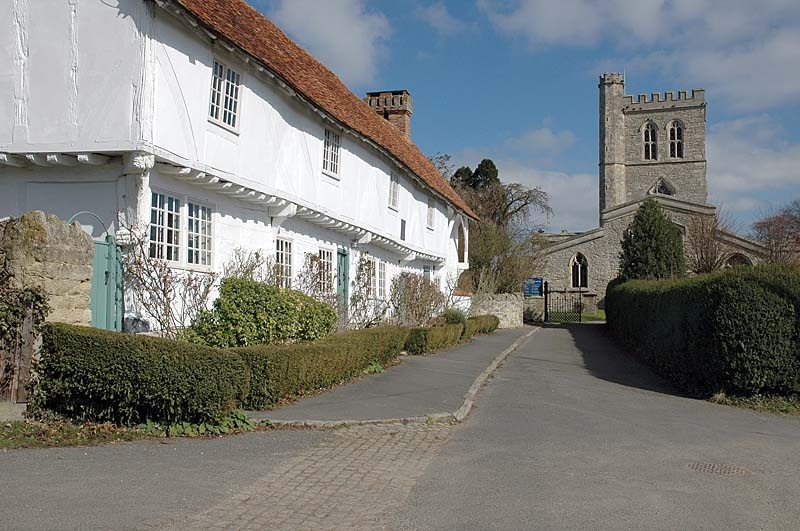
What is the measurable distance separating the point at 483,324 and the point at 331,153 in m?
→ 15.2

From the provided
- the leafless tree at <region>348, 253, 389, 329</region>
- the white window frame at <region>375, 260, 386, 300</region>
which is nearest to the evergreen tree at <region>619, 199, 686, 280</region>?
the white window frame at <region>375, 260, 386, 300</region>

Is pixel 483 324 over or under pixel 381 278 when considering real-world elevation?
under

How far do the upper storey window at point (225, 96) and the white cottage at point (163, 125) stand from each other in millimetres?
27

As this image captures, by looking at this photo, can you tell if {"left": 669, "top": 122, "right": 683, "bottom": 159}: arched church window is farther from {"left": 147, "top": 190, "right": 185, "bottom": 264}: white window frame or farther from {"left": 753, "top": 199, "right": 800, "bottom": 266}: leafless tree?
{"left": 147, "top": 190, "right": 185, "bottom": 264}: white window frame

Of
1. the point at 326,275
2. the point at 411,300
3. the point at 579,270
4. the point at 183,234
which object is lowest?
the point at 411,300

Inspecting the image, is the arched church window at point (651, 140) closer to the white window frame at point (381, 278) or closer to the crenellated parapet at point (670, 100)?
the crenellated parapet at point (670, 100)

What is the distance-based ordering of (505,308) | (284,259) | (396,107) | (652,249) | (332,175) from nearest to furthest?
Answer: (284,259)
(332,175)
(396,107)
(652,249)
(505,308)

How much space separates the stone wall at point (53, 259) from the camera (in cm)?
859

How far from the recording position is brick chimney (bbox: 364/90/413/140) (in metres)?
32.2

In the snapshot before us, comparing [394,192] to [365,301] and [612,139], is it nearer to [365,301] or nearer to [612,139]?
[365,301]

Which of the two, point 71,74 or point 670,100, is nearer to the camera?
point 71,74

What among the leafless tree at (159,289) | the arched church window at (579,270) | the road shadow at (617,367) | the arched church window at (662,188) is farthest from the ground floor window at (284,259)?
the arched church window at (662,188)

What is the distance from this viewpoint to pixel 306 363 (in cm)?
1098

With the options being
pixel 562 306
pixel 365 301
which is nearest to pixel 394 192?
pixel 365 301
